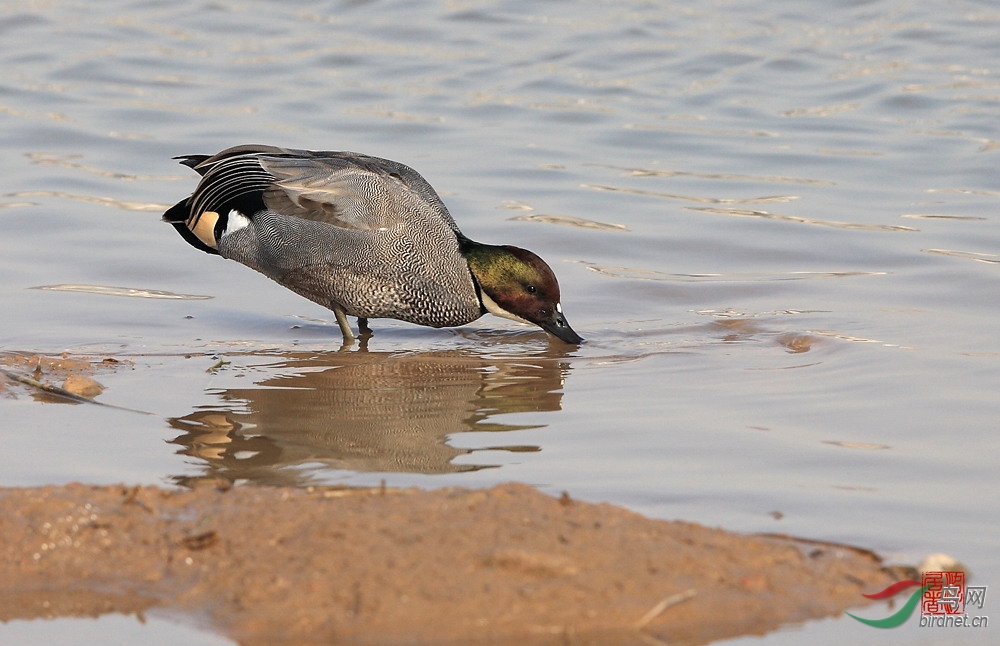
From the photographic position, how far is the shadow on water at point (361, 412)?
4.52 metres

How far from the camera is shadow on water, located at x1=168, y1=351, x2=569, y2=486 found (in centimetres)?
452

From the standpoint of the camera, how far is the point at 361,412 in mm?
5270

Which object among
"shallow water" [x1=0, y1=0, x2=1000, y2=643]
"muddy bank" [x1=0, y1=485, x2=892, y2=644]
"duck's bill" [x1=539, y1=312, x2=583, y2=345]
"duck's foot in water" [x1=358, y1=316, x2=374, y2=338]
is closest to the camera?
"muddy bank" [x1=0, y1=485, x2=892, y2=644]

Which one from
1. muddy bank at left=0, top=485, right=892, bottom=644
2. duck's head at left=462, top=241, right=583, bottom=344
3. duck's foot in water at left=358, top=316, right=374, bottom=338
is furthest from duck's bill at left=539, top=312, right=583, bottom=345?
muddy bank at left=0, top=485, right=892, bottom=644

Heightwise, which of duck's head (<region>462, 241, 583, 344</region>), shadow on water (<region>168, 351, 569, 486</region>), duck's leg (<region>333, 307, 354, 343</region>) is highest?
duck's head (<region>462, 241, 583, 344</region>)

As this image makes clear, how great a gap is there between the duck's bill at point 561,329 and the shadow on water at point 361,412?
0.71 ft

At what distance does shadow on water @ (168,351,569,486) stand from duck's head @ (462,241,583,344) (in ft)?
0.96

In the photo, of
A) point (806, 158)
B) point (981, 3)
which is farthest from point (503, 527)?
point (981, 3)

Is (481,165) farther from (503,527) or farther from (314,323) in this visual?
(503,527)

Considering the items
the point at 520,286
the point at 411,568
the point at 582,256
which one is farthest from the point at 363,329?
the point at 411,568

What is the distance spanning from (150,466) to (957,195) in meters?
6.45

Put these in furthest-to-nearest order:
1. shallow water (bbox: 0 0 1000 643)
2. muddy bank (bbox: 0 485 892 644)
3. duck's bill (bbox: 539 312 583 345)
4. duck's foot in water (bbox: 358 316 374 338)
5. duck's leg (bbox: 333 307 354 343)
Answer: duck's foot in water (bbox: 358 316 374 338), duck's leg (bbox: 333 307 354 343), duck's bill (bbox: 539 312 583 345), shallow water (bbox: 0 0 1000 643), muddy bank (bbox: 0 485 892 644)

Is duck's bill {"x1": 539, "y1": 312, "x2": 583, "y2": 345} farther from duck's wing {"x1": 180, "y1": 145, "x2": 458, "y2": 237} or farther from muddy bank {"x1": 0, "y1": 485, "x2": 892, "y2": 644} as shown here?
muddy bank {"x1": 0, "y1": 485, "x2": 892, "y2": 644}

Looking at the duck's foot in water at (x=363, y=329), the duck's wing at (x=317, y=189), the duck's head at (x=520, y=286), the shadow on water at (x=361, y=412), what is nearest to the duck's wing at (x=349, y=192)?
the duck's wing at (x=317, y=189)
